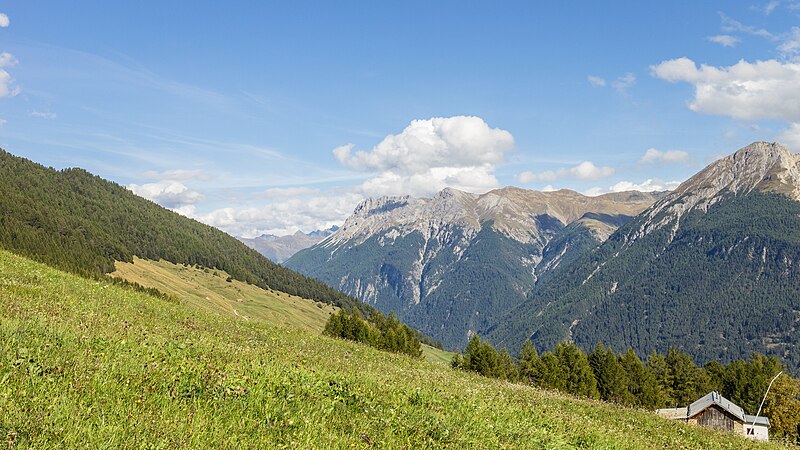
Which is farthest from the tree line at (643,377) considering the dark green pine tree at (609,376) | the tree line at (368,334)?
the tree line at (368,334)

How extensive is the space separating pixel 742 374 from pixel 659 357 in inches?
610

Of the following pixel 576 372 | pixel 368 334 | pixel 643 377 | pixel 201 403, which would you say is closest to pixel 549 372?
pixel 576 372

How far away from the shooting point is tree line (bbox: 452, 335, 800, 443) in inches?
3369

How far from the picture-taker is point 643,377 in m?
98.7

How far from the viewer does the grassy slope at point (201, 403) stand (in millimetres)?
7531

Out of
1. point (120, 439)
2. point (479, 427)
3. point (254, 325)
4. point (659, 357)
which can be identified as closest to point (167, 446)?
point (120, 439)

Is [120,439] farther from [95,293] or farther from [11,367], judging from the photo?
[95,293]

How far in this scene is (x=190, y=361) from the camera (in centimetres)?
1146

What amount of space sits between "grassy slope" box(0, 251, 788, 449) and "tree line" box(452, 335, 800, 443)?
70.5 m

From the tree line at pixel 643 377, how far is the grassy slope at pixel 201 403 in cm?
7047

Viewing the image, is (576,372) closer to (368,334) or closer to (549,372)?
(549,372)

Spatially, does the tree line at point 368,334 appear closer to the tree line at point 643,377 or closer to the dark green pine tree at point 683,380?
the tree line at point 643,377

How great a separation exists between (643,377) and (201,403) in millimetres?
105814

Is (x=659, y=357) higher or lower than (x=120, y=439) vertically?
lower
